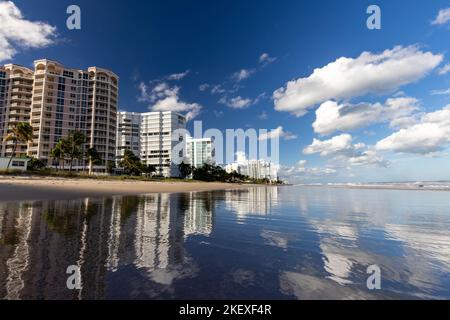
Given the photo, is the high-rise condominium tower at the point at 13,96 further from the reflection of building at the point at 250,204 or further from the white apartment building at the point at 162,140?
the reflection of building at the point at 250,204

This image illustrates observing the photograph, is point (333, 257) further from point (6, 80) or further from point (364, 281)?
point (6, 80)

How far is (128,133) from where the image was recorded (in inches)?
7338

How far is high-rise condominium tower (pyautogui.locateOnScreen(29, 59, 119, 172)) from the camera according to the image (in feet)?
389

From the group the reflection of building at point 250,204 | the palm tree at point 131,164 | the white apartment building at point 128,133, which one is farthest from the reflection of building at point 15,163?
the white apartment building at point 128,133

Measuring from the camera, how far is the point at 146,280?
5.68 m

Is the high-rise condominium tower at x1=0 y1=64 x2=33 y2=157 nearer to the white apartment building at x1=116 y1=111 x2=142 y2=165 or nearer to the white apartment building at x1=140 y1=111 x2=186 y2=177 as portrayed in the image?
the white apartment building at x1=116 y1=111 x2=142 y2=165

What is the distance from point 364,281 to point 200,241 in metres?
5.65

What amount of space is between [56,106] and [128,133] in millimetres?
65016

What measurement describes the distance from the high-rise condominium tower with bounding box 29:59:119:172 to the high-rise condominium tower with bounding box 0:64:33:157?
16.5 ft

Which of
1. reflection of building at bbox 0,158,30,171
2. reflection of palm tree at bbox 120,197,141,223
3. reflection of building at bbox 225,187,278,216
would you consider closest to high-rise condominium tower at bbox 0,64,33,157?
reflection of building at bbox 0,158,30,171

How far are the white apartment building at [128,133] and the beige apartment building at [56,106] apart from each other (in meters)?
52.2

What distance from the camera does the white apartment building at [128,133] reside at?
184875 mm
